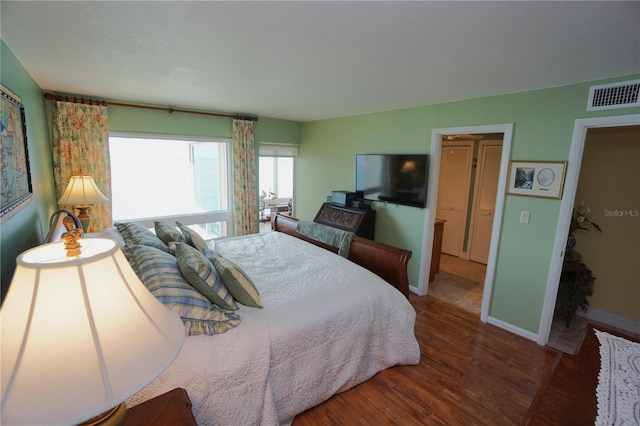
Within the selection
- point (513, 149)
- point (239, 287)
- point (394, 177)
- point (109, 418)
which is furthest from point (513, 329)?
point (109, 418)

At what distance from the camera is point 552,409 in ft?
3.29

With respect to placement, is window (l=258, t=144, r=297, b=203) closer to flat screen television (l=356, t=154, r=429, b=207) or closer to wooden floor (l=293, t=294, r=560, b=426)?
flat screen television (l=356, t=154, r=429, b=207)

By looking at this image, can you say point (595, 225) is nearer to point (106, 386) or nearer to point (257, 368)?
point (257, 368)

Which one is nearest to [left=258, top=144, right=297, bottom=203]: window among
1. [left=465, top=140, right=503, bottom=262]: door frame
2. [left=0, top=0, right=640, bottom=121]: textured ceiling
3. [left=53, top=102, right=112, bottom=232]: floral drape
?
[left=53, top=102, right=112, bottom=232]: floral drape

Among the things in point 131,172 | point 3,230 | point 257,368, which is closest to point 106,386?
point 257,368

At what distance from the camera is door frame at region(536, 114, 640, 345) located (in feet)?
7.55

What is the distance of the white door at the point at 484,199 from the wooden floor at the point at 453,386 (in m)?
2.32

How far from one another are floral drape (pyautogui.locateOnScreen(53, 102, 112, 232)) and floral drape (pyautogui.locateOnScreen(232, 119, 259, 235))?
5.38ft

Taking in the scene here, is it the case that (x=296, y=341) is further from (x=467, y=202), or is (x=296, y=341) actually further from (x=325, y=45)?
(x=467, y=202)

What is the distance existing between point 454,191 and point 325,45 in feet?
14.4

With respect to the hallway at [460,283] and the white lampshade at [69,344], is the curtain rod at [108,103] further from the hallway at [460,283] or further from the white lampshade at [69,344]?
the hallway at [460,283]

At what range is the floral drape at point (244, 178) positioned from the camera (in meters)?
4.51

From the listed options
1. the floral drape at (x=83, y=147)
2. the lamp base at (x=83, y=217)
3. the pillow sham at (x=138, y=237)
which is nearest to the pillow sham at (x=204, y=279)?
the pillow sham at (x=138, y=237)

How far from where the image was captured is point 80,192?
281 centimetres
